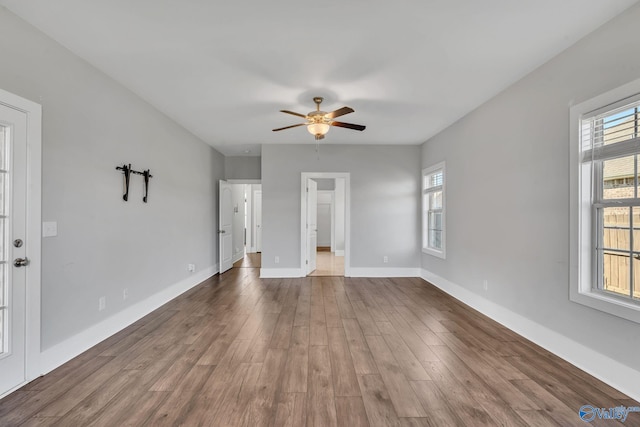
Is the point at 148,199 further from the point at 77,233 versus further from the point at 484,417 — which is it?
the point at 484,417

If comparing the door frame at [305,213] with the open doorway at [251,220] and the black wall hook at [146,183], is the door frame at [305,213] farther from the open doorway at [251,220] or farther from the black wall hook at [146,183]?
the open doorway at [251,220]

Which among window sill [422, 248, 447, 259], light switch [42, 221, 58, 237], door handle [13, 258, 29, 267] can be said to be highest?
light switch [42, 221, 58, 237]

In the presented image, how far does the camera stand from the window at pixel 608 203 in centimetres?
209

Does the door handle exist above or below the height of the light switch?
below

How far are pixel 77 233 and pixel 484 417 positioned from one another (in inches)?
139

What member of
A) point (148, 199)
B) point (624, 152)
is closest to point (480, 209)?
point (624, 152)

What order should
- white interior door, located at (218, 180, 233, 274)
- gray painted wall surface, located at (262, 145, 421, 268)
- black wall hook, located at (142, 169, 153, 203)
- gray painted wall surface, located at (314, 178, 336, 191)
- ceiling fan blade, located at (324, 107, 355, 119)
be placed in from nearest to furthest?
ceiling fan blade, located at (324, 107, 355, 119) < black wall hook, located at (142, 169, 153, 203) < gray painted wall surface, located at (262, 145, 421, 268) < white interior door, located at (218, 180, 233, 274) < gray painted wall surface, located at (314, 178, 336, 191)

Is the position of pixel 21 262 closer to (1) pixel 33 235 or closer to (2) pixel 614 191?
(1) pixel 33 235

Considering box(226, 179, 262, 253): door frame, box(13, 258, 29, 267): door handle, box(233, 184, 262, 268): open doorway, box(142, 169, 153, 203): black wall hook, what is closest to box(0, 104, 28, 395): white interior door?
box(13, 258, 29, 267): door handle

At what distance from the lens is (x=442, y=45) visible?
96.8 inches

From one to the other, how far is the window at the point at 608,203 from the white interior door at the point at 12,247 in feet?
14.2

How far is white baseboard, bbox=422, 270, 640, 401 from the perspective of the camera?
203 cm

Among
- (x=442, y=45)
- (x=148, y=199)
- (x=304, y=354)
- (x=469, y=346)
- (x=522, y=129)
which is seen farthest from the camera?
(x=148, y=199)

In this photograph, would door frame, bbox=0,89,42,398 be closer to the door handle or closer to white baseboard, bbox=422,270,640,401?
the door handle
